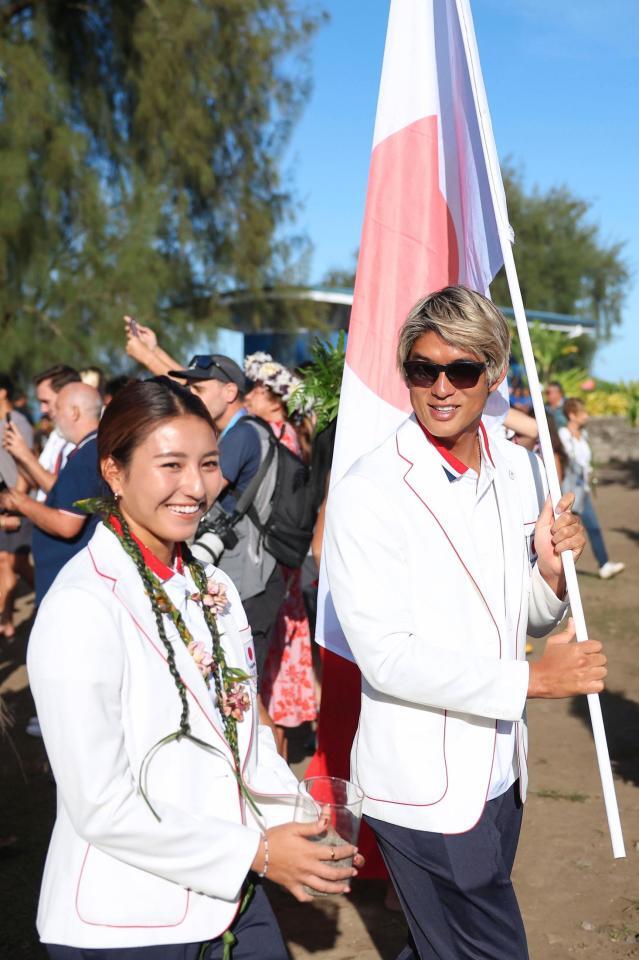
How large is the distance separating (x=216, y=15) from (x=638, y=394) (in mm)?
13017

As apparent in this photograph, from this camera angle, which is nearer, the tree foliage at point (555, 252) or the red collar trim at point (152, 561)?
the red collar trim at point (152, 561)

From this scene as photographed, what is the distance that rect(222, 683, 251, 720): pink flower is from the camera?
1.88 metres

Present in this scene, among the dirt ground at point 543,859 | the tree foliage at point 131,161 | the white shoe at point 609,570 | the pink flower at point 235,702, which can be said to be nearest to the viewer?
Answer: the pink flower at point 235,702

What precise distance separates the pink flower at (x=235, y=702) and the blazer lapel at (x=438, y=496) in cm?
55

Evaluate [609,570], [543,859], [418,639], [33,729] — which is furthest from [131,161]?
[418,639]

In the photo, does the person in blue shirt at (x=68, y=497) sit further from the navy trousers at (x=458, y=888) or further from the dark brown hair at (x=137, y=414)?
the navy trousers at (x=458, y=888)

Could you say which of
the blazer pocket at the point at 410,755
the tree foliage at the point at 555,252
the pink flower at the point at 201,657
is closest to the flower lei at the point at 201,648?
the pink flower at the point at 201,657

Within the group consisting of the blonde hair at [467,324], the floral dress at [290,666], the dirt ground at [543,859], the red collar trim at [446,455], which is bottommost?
the dirt ground at [543,859]

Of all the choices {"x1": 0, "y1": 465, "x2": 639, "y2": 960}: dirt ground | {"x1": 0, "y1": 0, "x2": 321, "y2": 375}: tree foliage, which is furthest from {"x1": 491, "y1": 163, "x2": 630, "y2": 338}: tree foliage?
{"x1": 0, "y1": 465, "x2": 639, "y2": 960}: dirt ground

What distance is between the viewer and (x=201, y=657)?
1837 millimetres

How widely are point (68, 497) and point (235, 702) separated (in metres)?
2.84

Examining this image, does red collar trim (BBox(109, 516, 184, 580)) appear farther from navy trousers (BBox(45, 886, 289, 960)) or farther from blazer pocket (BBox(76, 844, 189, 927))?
navy trousers (BBox(45, 886, 289, 960))

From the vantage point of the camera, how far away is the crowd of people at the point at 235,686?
1.65 m

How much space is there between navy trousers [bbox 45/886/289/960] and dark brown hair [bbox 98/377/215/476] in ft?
2.90
